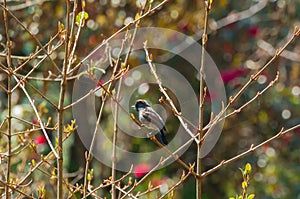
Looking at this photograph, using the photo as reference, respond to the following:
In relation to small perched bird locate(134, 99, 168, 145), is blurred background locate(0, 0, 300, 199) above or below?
above

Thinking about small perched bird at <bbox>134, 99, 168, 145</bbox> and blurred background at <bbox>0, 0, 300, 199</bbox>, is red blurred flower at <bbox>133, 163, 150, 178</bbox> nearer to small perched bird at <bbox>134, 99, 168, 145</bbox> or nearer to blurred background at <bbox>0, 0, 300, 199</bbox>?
blurred background at <bbox>0, 0, 300, 199</bbox>

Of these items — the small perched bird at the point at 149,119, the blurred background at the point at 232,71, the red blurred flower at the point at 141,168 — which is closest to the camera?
the small perched bird at the point at 149,119

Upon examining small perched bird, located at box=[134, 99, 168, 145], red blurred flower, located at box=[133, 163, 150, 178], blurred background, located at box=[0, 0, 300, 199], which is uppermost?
blurred background, located at box=[0, 0, 300, 199]

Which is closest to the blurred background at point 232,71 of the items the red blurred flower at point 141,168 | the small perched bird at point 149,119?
the red blurred flower at point 141,168

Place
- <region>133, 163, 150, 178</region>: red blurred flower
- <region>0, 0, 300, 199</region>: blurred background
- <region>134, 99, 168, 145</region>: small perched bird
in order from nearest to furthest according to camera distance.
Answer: <region>134, 99, 168, 145</region>: small perched bird
<region>133, 163, 150, 178</region>: red blurred flower
<region>0, 0, 300, 199</region>: blurred background

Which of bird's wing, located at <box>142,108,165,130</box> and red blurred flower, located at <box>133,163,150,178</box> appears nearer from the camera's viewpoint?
bird's wing, located at <box>142,108,165,130</box>

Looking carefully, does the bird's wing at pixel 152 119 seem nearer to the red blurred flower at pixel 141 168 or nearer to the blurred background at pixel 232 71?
the red blurred flower at pixel 141 168

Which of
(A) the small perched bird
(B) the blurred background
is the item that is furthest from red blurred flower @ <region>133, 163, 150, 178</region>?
(A) the small perched bird

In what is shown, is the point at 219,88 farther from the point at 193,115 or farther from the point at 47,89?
the point at 47,89

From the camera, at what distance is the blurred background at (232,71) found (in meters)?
5.80

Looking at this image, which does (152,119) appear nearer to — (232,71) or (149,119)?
(149,119)

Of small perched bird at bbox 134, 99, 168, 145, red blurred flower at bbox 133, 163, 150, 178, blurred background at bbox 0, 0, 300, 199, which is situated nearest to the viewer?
small perched bird at bbox 134, 99, 168, 145

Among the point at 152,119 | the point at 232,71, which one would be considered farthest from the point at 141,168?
the point at 152,119

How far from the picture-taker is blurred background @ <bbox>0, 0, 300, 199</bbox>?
19.0 feet
